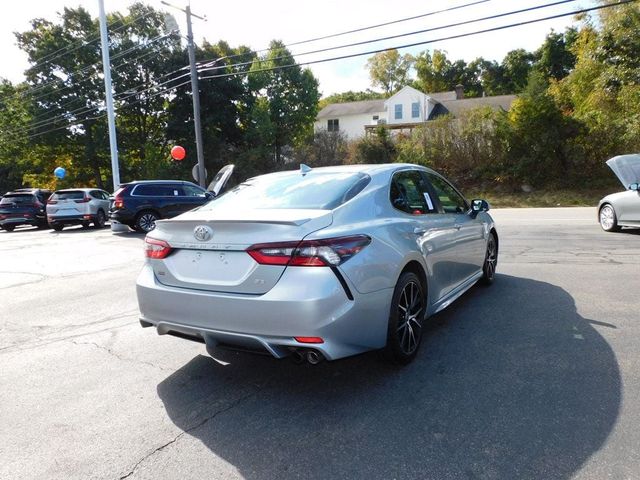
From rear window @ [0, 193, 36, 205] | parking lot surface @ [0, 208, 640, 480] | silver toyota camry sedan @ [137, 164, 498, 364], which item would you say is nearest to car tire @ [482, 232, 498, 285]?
parking lot surface @ [0, 208, 640, 480]

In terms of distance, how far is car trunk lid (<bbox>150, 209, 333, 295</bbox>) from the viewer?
9.43 ft

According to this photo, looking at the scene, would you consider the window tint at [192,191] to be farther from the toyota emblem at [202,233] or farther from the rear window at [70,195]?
the toyota emblem at [202,233]

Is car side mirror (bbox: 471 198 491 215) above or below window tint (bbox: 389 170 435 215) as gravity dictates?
below

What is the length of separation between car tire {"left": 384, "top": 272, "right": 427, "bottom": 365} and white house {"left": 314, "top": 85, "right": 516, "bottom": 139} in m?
37.0

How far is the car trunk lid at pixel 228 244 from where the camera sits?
288 cm

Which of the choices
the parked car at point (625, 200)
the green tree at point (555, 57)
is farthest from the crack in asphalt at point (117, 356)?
the green tree at point (555, 57)

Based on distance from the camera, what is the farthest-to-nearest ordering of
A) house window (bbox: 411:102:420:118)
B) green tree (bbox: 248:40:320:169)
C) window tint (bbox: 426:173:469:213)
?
house window (bbox: 411:102:420:118) → green tree (bbox: 248:40:320:169) → window tint (bbox: 426:173:469:213)

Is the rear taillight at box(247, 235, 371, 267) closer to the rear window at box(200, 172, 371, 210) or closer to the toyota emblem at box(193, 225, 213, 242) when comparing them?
the toyota emblem at box(193, 225, 213, 242)

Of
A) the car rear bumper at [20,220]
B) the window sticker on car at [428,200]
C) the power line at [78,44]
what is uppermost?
the power line at [78,44]

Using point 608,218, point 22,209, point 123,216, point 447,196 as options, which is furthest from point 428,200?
point 22,209

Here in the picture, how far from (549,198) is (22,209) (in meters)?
23.7

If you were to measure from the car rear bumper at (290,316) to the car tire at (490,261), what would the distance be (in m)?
3.11

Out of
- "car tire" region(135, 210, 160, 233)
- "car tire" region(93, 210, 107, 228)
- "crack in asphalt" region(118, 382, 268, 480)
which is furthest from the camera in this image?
"car tire" region(93, 210, 107, 228)

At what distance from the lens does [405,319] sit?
3502 mm
